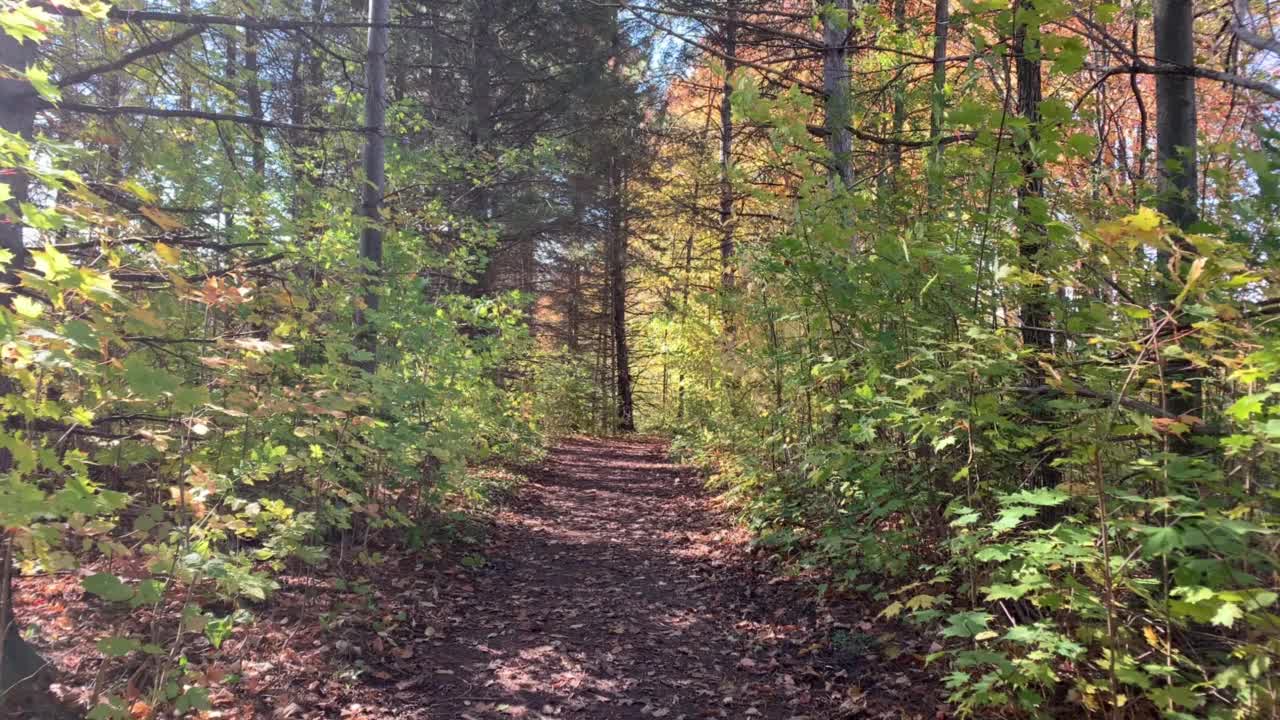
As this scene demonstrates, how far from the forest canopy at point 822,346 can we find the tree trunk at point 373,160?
0.06 metres

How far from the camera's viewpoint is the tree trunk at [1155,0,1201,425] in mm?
3283

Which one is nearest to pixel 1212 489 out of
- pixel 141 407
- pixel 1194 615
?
pixel 1194 615

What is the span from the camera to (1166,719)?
2525 mm

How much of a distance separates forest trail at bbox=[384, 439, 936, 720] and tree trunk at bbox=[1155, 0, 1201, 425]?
2.86 m

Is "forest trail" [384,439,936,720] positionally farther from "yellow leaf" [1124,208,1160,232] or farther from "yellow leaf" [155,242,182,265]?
"yellow leaf" [155,242,182,265]

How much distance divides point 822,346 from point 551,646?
327 centimetres

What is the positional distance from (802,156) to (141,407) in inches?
171

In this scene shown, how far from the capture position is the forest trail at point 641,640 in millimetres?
4055

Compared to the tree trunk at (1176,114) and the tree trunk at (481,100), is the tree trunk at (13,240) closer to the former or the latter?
the tree trunk at (1176,114)

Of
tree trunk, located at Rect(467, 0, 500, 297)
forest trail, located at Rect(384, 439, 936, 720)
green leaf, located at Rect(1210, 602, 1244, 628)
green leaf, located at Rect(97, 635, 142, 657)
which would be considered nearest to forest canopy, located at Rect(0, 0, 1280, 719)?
green leaf, located at Rect(1210, 602, 1244, 628)

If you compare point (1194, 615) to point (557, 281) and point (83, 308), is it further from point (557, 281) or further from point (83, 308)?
point (557, 281)

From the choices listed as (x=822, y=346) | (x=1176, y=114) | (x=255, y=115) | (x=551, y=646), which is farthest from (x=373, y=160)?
(x=1176, y=114)

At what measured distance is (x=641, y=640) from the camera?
5.13 meters

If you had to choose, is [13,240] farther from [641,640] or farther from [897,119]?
[897,119]
